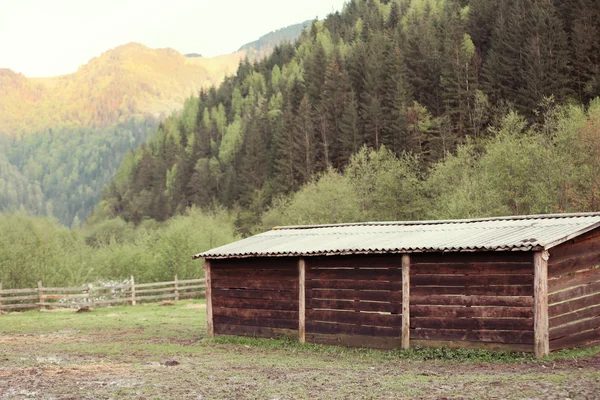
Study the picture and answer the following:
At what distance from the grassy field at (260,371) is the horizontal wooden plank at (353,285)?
168 centimetres

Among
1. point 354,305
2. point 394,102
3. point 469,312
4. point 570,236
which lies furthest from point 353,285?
point 394,102

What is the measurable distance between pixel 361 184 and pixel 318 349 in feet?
130

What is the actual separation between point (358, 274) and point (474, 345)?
3.76m

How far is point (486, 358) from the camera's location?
16281 mm

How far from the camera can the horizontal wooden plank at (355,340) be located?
18.4 meters

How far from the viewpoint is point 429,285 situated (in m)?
17.6

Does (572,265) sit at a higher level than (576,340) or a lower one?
higher

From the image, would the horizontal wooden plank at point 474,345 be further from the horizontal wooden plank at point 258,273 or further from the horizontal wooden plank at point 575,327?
the horizontal wooden plank at point 258,273

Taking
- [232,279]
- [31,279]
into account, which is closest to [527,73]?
[31,279]

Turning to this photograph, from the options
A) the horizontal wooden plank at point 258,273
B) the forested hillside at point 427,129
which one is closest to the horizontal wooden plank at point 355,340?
the horizontal wooden plank at point 258,273

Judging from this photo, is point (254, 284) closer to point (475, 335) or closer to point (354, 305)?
point (354, 305)

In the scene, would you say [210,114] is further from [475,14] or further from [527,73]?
[527,73]

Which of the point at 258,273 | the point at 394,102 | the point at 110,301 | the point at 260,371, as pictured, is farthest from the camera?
the point at 394,102

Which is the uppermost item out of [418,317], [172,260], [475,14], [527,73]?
[475,14]
